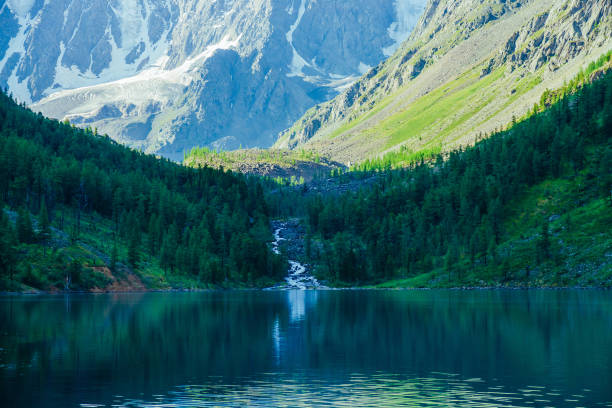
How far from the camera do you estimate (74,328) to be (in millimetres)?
76062

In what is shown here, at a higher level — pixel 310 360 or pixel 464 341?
pixel 464 341

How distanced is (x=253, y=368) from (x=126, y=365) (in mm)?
9822

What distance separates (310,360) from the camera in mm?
56188

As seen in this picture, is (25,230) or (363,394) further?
(25,230)

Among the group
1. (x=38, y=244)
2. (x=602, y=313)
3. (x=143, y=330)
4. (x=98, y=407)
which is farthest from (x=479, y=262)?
(x=98, y=407)

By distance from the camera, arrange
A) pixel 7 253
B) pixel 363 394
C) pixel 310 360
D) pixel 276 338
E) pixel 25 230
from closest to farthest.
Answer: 1. pixel 363 394
2. pixel 310 360
3. pixel 276 338
4. pixel 7 253
5. pixel 25 230

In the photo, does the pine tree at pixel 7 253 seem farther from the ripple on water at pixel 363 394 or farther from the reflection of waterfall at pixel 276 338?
the ripple on water at pixel 363 394

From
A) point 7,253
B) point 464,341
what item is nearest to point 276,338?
point 464,341

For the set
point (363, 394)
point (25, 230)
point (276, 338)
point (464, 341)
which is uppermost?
point (25, 230)

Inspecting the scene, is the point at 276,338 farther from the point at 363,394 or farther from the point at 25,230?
the point at 25,230

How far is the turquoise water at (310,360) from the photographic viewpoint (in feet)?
135

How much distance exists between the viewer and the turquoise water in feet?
135

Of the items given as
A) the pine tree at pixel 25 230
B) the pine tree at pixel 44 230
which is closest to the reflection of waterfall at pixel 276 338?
the pine tree at pixel 44 230

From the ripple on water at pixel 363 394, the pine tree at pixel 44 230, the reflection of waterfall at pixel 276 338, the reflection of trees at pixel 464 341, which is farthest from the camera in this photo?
the pine tree at pixel 44 230
